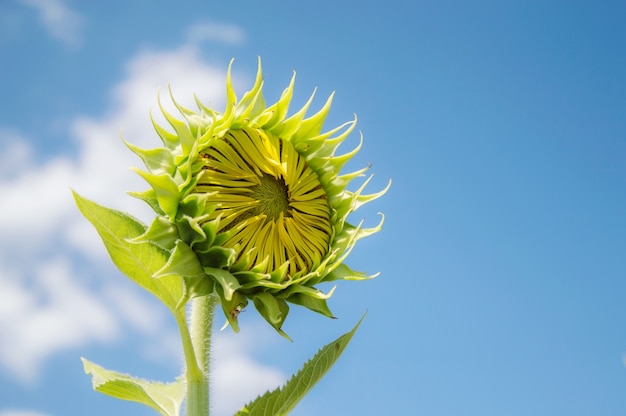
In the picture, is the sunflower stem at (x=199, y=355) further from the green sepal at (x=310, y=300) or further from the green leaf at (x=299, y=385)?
the green sepal at (x=310, y=300)

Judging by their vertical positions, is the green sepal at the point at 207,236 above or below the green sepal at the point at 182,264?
above

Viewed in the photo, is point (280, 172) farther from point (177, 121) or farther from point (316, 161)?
point (177, 121)

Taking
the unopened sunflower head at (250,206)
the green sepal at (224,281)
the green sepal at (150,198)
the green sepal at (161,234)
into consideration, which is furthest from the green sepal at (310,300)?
the green sepal at (150,198)

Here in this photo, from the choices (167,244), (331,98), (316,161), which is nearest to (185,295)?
(167,244)

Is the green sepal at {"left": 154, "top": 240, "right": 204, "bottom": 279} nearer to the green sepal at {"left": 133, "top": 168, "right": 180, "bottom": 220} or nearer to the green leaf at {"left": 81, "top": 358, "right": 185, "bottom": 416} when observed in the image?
the green sepal at {"left": 133, "top": 168, "right": 180, "bottom": 220}

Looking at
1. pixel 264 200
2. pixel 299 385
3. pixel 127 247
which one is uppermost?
pixel 264 200

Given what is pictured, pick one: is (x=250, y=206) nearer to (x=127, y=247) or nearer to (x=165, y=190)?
(x=165, y=190)

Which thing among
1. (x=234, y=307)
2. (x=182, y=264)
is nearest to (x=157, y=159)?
(x=182, y=264)
